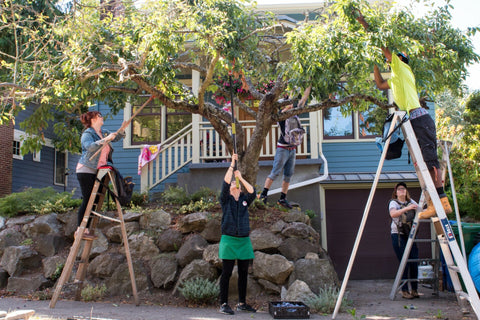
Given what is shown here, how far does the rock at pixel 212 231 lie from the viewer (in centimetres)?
774

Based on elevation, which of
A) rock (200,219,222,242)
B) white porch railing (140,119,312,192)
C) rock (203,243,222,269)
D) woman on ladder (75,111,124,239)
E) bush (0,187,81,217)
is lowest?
rock (203,243,222,269)

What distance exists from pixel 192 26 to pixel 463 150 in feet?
24.2

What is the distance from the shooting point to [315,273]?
22.9ft

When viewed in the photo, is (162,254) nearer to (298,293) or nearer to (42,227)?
(298,293)

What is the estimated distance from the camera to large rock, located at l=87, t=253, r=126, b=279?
24.4ft

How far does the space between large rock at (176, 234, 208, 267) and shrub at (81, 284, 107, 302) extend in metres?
1.29

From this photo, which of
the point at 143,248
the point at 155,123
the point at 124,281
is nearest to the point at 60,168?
the point at 155,123

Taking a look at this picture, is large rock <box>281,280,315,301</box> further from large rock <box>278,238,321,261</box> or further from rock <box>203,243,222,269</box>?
rock <box>203,243,222,269</box>

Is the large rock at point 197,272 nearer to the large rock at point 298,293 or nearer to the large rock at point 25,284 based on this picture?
the large rock at point 298,293

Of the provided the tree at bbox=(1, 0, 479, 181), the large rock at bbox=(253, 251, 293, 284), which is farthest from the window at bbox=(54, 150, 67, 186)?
the large rock at bbox=(253, 251, 293, 284)

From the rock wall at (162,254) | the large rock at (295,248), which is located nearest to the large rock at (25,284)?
the rock wall at (162,254)

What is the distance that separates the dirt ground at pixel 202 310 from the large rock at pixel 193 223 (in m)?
1.49

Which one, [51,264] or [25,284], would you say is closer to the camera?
[25,284]

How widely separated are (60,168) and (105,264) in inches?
398
